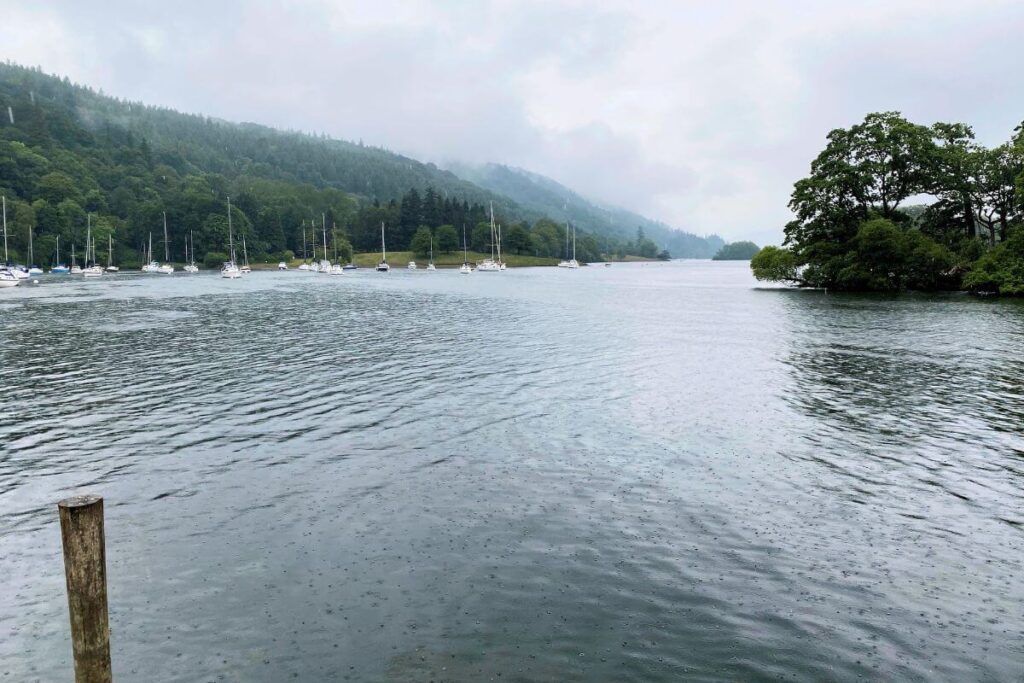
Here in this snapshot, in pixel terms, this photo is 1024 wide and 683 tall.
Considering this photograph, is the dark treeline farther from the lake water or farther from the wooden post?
the wooden post

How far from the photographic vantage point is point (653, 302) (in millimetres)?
104250

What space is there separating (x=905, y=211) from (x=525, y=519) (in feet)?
433

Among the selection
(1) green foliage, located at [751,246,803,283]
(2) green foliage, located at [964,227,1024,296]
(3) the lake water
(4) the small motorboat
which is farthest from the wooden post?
(4) the small motorboat

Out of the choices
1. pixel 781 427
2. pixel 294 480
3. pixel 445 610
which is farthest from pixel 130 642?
pixel 781 427

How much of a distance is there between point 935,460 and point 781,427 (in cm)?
599

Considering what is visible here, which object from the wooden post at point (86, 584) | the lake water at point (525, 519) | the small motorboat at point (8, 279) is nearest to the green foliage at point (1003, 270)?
the lake water at point (525, 519)

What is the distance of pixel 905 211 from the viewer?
122938mm

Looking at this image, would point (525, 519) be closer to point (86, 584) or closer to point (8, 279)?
point (86, 584)

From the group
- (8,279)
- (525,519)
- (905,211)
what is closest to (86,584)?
(525,519)

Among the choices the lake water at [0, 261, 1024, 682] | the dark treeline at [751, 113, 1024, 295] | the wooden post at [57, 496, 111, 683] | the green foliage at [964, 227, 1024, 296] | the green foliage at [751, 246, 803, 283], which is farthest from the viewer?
the green foliage at [751, 246, 803, 283]

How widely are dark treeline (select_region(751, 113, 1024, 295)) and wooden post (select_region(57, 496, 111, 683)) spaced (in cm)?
11781

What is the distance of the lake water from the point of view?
12.1 metres

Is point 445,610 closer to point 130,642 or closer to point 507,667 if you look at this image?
point 507,667

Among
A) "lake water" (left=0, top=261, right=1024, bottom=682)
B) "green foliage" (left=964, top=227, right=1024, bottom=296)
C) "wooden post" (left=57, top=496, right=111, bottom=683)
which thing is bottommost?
"lake water" (left=0, top=261, right=1024, bottom=682)
